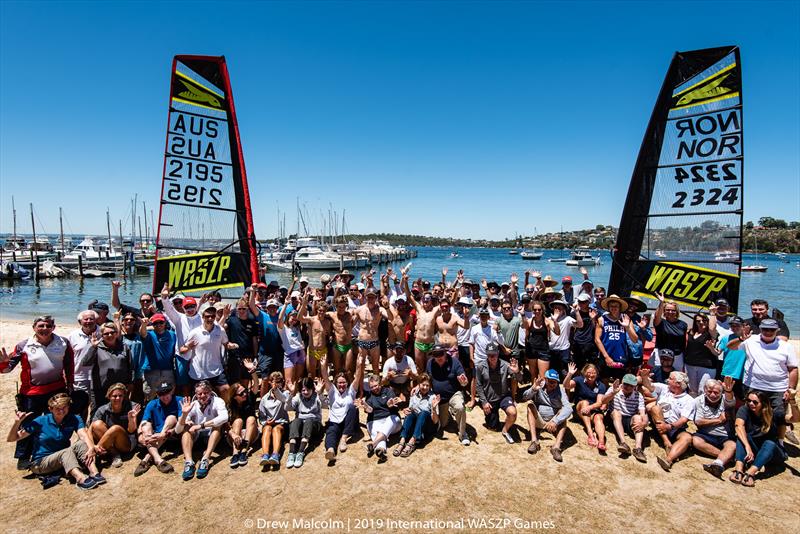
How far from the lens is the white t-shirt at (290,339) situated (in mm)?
6770

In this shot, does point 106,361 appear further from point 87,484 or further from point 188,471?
point 188,471

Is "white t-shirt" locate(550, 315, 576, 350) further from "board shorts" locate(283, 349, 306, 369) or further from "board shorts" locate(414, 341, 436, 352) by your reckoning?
"board shorts" locate(283, 349, 306, 369)

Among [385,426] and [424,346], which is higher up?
[424,346]

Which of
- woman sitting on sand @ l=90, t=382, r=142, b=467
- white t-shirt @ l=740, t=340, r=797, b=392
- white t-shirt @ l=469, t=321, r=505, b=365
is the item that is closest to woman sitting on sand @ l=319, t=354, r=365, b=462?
white t-shirt @ l=469, t=321, r=505, b=365

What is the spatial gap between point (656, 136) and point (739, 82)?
1.50m

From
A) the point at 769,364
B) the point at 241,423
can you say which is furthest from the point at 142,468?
the point at 769,364

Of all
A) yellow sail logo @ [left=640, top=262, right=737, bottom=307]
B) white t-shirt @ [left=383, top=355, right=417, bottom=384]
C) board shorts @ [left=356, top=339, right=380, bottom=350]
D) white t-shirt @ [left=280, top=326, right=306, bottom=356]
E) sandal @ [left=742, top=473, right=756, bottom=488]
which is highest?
yellow sail logo @ [left=640, top=262, right=737, bottom=307]

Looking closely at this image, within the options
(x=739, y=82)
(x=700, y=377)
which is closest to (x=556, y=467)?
(x=700, y=377)

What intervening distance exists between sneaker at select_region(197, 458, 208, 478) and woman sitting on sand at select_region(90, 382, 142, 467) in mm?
1100

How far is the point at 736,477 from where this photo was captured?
497 centimetres

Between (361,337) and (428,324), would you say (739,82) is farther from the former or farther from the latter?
(361,337)

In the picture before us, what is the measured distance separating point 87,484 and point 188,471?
113 centimetres

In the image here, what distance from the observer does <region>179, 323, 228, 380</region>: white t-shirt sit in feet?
19.4

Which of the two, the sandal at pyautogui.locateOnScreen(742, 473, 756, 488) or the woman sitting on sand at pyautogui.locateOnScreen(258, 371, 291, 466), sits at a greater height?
the woman sitting on sand at pyautogui.locateOnScreen(258, 371, 291, 466)
